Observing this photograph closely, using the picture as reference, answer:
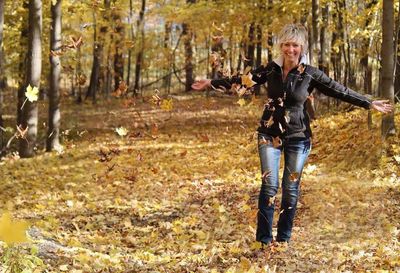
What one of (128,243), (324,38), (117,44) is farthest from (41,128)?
(128,243)

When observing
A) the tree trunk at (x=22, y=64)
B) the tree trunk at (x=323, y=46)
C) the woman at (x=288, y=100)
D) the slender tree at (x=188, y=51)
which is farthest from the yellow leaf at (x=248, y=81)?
the slender tree at (x=188, y=51)

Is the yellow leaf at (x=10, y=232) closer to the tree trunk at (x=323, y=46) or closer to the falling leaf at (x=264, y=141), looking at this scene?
the falling leaf at (x=264, y=141)

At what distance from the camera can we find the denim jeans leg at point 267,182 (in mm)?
4828

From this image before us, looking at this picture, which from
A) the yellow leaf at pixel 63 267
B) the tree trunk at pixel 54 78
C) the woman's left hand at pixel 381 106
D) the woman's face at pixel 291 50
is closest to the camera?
the yellow leaf at pixel 63 267

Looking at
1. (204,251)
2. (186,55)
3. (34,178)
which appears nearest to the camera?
(204,251)

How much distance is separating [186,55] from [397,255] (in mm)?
23434

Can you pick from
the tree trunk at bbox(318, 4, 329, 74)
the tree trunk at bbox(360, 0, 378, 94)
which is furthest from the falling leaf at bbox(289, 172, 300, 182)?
the tree trunk at bbox(360, 0, 378, 94)

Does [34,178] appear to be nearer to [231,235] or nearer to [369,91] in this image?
[231,235]

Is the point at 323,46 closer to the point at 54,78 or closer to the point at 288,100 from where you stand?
the point at 54,78

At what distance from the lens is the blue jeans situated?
15.9 feet

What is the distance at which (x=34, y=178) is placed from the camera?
10.0m

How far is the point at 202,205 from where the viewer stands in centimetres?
776

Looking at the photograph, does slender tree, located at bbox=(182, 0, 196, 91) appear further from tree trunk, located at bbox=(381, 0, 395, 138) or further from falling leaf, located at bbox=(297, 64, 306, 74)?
falling leaf, located at bbox=(297, 64, 306, 74)

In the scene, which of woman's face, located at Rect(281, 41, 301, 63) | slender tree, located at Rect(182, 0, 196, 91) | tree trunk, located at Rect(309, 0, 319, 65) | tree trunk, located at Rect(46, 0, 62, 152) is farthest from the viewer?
slender tree, located at Rect(182, 0, 196, 91)
